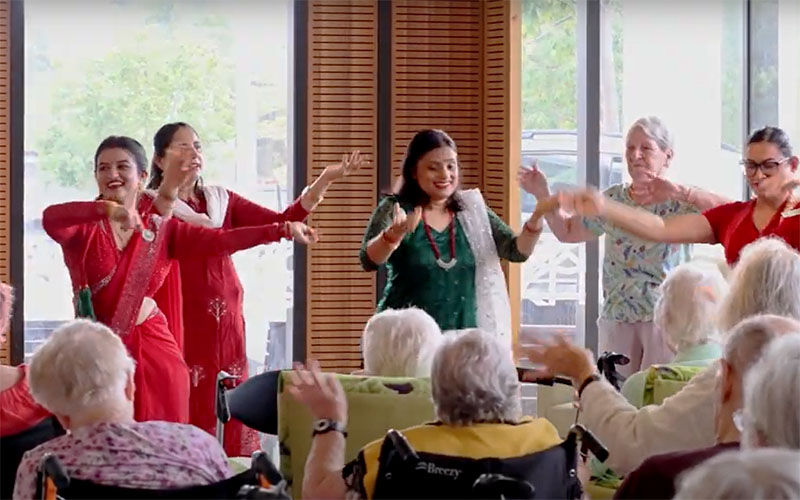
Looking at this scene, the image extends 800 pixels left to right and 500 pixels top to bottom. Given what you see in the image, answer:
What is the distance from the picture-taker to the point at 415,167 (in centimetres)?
590

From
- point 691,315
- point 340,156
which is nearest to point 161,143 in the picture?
point 340,156

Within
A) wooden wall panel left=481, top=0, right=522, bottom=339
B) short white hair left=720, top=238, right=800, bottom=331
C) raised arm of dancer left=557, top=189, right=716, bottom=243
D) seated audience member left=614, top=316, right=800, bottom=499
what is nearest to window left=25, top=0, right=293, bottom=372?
wooden wall panel left=481, top=0, right=522, bottom=339

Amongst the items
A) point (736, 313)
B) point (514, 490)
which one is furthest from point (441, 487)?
point (736, 313)

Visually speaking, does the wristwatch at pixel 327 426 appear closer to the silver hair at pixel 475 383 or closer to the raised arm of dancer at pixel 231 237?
the silver hair at pixel 475 383

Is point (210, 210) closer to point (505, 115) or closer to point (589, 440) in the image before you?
point (505, 115)

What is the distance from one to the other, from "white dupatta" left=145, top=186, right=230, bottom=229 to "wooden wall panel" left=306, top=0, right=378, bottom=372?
1.94 meters

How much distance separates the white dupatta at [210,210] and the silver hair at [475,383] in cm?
301

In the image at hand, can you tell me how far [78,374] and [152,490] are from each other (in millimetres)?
454

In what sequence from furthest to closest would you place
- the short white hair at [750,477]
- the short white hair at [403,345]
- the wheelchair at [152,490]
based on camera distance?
the short white hair at [403,345], the wheelchair at [152,490], the short white hair at [750,477]

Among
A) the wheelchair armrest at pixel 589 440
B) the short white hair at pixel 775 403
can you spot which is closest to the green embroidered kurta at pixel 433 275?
the wheelchair armrest at pixel 589 440

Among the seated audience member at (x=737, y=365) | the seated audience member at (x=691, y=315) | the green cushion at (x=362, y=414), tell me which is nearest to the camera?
the seated audience member at (x=737, y=365)

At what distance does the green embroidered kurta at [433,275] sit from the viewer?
579 centimetres

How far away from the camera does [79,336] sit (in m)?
3.26

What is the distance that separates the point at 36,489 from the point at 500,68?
18.7 feet
